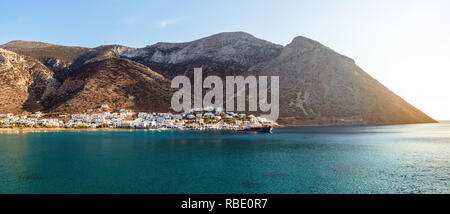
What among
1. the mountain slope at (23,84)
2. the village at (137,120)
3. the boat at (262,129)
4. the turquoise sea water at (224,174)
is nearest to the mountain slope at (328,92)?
the village at (137,120)

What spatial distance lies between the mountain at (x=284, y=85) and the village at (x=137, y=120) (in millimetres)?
6837

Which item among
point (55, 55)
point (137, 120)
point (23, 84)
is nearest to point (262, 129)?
point (137, 120)

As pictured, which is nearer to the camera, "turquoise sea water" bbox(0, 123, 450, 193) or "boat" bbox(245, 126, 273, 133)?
"turquoise sea water" bbox(0, 123, 450, 193)

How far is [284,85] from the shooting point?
531 ft

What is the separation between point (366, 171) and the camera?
1137 inches

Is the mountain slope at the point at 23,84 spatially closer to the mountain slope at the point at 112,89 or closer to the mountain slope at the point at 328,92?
the mountain slope at the point at 112,89

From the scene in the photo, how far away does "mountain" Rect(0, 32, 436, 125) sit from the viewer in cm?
13112

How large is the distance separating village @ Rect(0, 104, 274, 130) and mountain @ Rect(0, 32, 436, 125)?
6.84 metres

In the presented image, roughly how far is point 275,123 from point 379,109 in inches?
2426

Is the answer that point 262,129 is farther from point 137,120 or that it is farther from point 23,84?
point 23,84

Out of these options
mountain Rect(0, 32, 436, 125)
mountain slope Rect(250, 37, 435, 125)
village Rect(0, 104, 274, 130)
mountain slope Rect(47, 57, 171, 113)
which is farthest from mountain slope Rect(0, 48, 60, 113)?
mountain slope Rect(250, 37, 435, 125)

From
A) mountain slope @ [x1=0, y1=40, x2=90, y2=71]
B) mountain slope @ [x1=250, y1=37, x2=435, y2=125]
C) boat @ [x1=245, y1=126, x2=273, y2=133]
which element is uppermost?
mountain slope @ [x1=0, y1=40, x2=90, y2=71]

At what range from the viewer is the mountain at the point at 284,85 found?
13112 centimetres

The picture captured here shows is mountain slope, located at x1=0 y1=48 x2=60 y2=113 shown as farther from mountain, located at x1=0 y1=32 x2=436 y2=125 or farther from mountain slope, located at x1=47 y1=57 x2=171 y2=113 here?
→ mountain slope, located at x1=47 y1=57 x2=171 y2=113
